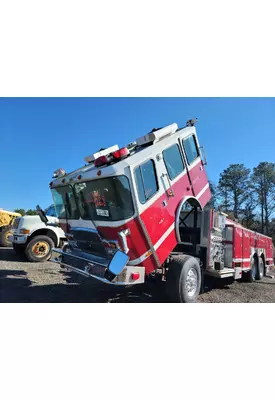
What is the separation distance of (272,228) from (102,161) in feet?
34.8

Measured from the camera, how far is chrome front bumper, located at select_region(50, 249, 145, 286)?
3299mm

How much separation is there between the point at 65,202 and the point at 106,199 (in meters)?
1.24

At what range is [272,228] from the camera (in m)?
11.6

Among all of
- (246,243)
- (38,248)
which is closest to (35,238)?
(38,248)

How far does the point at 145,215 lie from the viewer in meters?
3.45

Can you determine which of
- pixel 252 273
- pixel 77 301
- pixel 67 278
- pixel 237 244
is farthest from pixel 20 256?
pixel 252 273

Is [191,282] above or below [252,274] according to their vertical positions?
above

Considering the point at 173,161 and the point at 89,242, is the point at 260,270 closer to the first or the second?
the point at 173,161

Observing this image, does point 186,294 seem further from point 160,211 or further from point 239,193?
point 239,193

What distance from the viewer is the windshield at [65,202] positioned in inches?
→ 170

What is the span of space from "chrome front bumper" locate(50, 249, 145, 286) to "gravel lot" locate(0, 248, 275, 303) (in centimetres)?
77

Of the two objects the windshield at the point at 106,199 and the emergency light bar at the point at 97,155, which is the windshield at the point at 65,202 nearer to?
the windshield at the point at 106,199

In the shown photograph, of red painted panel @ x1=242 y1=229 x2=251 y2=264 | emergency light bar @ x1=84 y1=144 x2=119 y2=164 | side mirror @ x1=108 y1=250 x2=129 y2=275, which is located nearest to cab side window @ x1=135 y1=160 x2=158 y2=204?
side mirror @ x1=108 y1=250 x2=129 y2=275

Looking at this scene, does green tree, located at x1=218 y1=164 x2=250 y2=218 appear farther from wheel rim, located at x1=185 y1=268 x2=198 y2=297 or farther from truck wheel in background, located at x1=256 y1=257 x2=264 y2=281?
wheel rim, located at x1=185 y1=268 x2=198 y2=297
